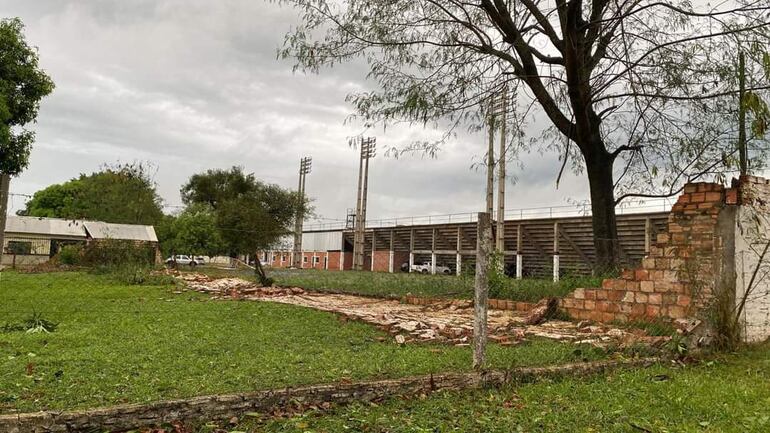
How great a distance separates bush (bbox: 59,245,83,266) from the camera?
92.6 feet

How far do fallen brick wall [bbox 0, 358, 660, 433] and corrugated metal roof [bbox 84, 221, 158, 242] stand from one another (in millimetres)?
33202

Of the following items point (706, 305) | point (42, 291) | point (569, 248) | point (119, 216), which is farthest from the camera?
point (119, 216)

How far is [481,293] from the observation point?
496 cm

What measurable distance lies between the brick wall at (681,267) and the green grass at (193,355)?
1.79 metres

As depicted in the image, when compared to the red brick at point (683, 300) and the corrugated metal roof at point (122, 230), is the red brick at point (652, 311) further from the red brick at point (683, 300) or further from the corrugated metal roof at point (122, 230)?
the corrugated metal roof at point (122, 230)

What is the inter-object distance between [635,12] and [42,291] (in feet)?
45.9

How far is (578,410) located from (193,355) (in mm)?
3440

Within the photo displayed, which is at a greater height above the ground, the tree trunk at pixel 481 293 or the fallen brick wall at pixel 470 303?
the tree trunk at pixel 481 293

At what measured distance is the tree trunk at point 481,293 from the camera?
4906 mm

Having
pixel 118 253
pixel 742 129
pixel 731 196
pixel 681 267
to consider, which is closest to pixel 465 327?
pixel 681 267

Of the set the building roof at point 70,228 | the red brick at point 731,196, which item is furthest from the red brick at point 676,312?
the building roof at point 70,228

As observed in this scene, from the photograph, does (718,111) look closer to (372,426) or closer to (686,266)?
(686,266)

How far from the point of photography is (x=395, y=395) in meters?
4.30

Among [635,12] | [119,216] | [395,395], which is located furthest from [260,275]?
[119,216]
